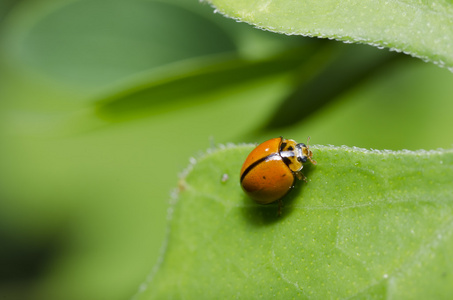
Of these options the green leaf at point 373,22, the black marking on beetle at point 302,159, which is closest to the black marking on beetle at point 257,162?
the black marking on beetle at point 302,159

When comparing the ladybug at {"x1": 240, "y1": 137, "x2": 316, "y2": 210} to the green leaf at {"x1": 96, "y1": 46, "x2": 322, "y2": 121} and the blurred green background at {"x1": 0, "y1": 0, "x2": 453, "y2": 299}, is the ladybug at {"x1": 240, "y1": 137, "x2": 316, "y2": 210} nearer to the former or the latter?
the blurred green background at {"x1": 0, "y1": 0, "x2": 453, "y2": 299}

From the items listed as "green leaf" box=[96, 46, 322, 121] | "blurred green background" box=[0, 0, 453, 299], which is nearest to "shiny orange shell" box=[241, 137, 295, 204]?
"blurred green background" box=[0, 0, 453, 299]

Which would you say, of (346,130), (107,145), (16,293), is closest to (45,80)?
(107,145)

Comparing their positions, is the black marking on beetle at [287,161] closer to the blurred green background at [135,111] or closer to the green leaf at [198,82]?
the blurred green background at [135,111]

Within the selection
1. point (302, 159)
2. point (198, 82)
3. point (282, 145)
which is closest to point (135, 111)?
point (198, 82)

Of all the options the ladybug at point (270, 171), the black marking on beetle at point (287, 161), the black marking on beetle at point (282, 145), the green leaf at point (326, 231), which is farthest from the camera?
the black marking on beetle at point (282, 145)

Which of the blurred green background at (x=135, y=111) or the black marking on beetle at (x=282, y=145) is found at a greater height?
the black marking on beetle at (x=282, y=145)

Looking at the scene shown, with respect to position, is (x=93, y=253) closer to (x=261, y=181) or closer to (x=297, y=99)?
(x=297, y=99)

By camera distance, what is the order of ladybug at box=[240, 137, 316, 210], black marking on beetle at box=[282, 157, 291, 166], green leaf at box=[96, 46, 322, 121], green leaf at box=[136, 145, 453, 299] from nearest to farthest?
green leaf at box=[136, 145, 453, 299] < ladybug at box=[240, 137, 316, 210] < black marking on beetle at box=[282, 157, 291, 166] < green leaf at box=[96, 46, 322, 121]
